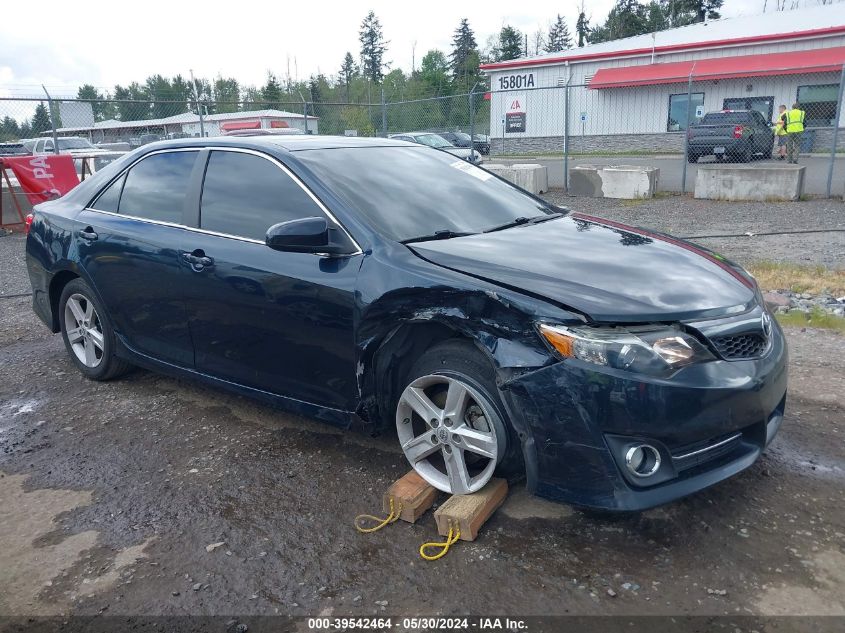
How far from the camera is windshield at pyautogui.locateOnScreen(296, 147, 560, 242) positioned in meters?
3.59

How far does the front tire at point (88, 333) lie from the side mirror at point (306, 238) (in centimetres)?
192

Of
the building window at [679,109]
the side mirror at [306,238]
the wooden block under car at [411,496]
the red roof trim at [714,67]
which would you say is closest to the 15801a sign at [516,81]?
the red roof trim at [714,67]

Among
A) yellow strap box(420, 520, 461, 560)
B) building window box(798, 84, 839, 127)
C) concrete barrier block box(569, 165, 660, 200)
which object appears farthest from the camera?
building window box(798, 84, 839, 127)

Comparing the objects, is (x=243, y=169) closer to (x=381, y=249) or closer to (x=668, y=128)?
(x=381, y=249)

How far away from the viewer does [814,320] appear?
225 inches

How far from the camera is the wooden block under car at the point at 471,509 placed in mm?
2945

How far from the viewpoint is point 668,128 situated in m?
30.6

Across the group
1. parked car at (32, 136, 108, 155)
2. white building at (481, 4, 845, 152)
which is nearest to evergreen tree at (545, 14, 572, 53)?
white building at (481, 4, 845, 152)

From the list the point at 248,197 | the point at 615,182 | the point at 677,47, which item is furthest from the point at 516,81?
the point at 248,197

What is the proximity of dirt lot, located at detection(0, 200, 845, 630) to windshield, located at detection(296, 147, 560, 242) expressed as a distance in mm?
1240

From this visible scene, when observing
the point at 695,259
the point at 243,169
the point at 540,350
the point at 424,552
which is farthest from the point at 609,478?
the point at 243,169

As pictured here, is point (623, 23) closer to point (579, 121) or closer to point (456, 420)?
point (579, 121)

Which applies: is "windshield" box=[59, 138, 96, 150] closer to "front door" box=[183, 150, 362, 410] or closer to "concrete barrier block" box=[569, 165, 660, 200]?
"concrete barrier block" box=[569, 165, 660, 200]

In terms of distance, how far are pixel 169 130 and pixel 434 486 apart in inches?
931
